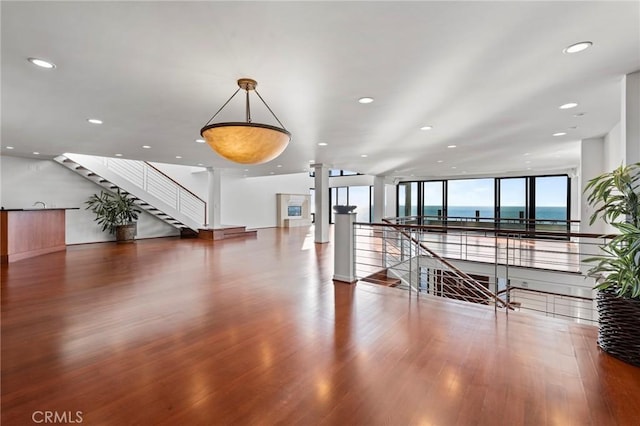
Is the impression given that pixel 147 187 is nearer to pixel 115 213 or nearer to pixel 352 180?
pixel 115 213

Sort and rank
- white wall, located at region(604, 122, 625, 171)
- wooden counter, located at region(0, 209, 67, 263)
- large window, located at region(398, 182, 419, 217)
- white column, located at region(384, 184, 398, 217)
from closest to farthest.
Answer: white wall, located at region(604, 122, 625, 171)
wooden counter, located at region(0, 209, 67, 263)
white column, located at region(384, 184, 398, 217)
large window, located at region(398, 182, 419, 217)

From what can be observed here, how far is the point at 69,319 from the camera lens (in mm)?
3246

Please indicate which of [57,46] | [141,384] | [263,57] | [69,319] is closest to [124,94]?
[57,46]

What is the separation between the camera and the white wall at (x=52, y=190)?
24.9 ft

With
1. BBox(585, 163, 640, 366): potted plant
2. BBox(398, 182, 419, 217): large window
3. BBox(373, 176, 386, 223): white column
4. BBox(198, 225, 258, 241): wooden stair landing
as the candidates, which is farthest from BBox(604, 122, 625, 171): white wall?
BBox(198, 225, 258, 241): wooden stair landing

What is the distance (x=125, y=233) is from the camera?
9.38m

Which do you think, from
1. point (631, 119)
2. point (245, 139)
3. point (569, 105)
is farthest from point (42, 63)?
point (569, 105)

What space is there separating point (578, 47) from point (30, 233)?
963 cm

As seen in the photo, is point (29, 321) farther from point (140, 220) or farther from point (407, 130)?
point (140, 220)

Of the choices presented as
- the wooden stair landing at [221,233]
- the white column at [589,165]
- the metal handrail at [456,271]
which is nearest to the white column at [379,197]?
the wooden stair landing at [221,233]

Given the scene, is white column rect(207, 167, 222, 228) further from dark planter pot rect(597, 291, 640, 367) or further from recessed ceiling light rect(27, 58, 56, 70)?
dark planter pot rect(597, 291, 640, 367)

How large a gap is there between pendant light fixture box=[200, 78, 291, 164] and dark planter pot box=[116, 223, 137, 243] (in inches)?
330

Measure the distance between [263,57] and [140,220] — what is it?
384 inches

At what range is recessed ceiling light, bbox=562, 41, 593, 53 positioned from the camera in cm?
228
